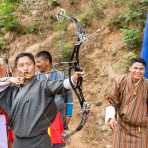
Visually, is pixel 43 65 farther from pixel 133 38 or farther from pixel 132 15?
pixel 132 15

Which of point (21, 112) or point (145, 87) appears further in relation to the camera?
point (145, 87)

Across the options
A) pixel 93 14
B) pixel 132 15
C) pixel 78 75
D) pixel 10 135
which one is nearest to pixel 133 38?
pixel 132 15

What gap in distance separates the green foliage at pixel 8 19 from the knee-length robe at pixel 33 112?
6.71 meters

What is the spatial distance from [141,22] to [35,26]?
310 cm

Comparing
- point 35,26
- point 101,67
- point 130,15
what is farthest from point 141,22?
point 35,26

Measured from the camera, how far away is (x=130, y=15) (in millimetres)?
8211

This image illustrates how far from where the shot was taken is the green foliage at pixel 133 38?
7.79 meters

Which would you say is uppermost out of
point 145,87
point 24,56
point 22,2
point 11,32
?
point 22,2

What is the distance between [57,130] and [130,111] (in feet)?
2.79

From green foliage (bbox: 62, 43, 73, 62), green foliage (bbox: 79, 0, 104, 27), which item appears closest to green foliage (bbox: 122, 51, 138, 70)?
green foliage (bbox: 62, 43, 73, 62)

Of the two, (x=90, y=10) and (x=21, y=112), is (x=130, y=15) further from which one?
(x=21, y=112)

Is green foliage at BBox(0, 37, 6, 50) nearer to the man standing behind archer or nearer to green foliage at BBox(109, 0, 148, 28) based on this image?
green foliage at BBox(109, 0, 148, 28)

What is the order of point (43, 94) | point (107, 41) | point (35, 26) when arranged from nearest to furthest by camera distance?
point (43, 94), point (107, 41), point (35, 26)

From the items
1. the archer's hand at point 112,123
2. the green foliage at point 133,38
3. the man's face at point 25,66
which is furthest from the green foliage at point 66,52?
the man's face at point 25,66
